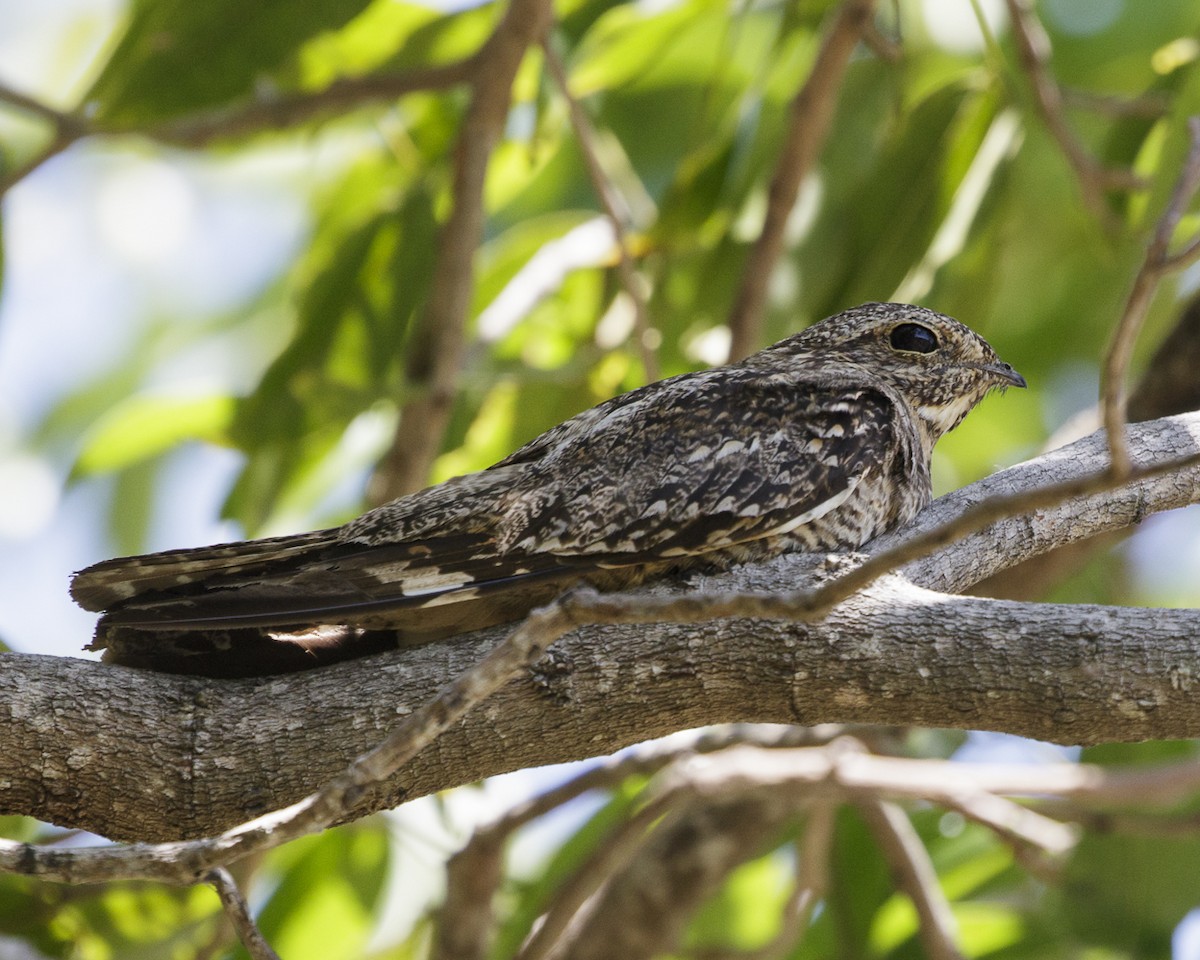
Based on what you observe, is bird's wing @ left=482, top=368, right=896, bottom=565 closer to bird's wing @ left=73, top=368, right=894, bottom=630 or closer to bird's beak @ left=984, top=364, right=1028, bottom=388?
bird's wing @ left=73, top=368, right=894, bottom=630

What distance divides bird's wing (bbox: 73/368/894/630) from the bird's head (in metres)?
0.34

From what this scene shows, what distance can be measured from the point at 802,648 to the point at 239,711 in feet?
2.98

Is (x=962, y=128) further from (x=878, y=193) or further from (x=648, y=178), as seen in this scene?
(x=648, y=178)

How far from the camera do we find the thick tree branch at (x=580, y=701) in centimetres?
204

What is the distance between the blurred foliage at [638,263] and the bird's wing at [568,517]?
1287 mm

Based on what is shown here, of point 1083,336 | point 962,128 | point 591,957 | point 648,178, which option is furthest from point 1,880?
point 1083,336

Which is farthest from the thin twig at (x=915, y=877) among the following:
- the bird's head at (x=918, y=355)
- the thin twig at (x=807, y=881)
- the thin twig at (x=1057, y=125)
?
the thin twig at (x=1057, y=125)

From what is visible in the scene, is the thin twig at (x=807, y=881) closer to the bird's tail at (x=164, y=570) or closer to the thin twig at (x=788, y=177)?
the thin twig at (x=788, y=177)

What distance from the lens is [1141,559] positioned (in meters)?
5.71

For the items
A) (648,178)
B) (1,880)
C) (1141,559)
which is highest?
(648,178)

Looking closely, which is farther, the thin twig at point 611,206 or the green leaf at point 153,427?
the green leaf at point 153,427

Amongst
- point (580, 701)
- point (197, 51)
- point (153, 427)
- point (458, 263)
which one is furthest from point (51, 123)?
point (580, 701)

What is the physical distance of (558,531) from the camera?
2488 millimetres

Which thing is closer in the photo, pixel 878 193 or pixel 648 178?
pixel 878 193
